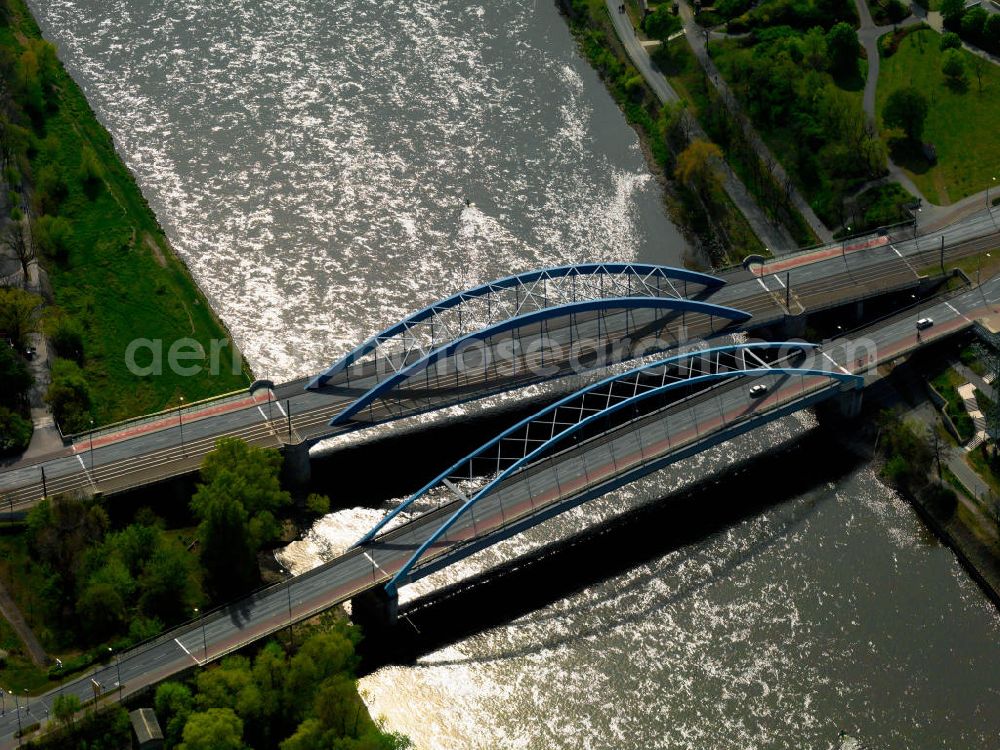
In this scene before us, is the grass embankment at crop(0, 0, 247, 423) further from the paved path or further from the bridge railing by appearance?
the paved path

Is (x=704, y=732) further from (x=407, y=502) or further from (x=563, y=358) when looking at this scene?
(x=563, y=358)

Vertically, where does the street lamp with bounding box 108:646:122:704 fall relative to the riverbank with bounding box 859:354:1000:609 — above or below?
above

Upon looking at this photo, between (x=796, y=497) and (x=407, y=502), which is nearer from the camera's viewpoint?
(x=407, y=502)

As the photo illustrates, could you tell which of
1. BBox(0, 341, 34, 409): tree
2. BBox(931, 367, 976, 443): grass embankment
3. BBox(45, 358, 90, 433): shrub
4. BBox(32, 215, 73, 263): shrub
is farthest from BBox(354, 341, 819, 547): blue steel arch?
BBox(32, 215, 73, 263): shrub

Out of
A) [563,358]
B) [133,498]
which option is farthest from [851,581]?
[133,498]

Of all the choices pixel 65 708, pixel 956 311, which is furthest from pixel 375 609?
pixel 956 311
